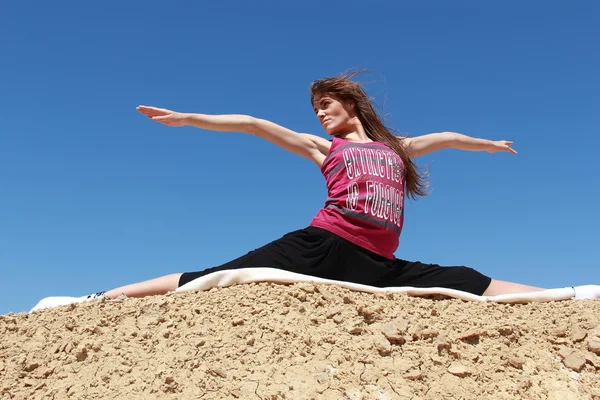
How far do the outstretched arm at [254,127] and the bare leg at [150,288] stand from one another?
1.13 metres

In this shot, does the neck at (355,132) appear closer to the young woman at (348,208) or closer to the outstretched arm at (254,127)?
the young woman at (348,208)

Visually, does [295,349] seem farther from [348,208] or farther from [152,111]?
[152,111]

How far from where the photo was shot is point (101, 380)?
2797 mm

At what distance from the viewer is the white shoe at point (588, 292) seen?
13.6 feet

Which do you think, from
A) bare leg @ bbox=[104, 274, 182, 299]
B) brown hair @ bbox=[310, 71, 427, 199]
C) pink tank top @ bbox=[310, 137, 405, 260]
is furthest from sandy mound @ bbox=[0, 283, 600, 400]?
brown hair @ bbox=[310, 71, 427, 199]

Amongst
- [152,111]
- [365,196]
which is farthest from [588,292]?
[152,111]

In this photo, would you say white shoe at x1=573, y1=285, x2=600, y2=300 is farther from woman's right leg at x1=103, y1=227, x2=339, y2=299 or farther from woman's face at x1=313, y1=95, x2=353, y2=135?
woman's face at x1=313, y1=95, x2=353, y2=135

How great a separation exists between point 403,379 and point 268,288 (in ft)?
3.37

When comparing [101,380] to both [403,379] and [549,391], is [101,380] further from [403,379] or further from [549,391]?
[549,391]

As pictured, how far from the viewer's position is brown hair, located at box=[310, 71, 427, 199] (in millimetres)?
4516

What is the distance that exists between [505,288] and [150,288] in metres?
2.53

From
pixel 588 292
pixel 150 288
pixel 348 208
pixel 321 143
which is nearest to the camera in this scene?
pixel 150 288

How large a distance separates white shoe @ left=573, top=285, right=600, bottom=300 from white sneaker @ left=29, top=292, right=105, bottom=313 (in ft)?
11.4

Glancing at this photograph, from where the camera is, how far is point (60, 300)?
396cm
